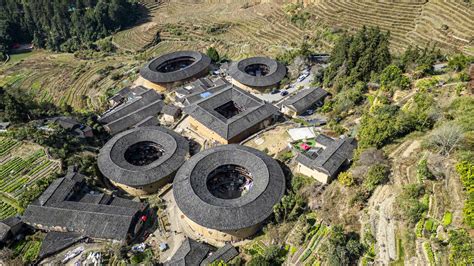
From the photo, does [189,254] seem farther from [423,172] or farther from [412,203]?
[423,172]

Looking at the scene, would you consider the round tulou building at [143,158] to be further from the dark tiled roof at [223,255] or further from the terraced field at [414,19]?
the terraced field at [414,19]

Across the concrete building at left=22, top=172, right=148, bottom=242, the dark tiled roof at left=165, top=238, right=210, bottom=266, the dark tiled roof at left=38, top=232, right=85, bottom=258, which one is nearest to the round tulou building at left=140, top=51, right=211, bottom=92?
the concrete building at left=22, top=172, right=148, bottom=242

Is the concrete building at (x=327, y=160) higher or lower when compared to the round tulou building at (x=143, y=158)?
higher

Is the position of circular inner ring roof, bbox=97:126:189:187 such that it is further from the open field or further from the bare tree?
the bare tree

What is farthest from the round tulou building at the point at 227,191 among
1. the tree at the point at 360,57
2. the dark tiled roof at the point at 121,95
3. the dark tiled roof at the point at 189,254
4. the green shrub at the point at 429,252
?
the dark tiled roof at the point at 121,95

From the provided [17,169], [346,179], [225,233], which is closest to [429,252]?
[346,179]

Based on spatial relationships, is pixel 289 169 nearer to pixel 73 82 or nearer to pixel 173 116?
pixel 173 116

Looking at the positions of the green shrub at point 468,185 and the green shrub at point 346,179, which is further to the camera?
the green shrub at point 346,179
